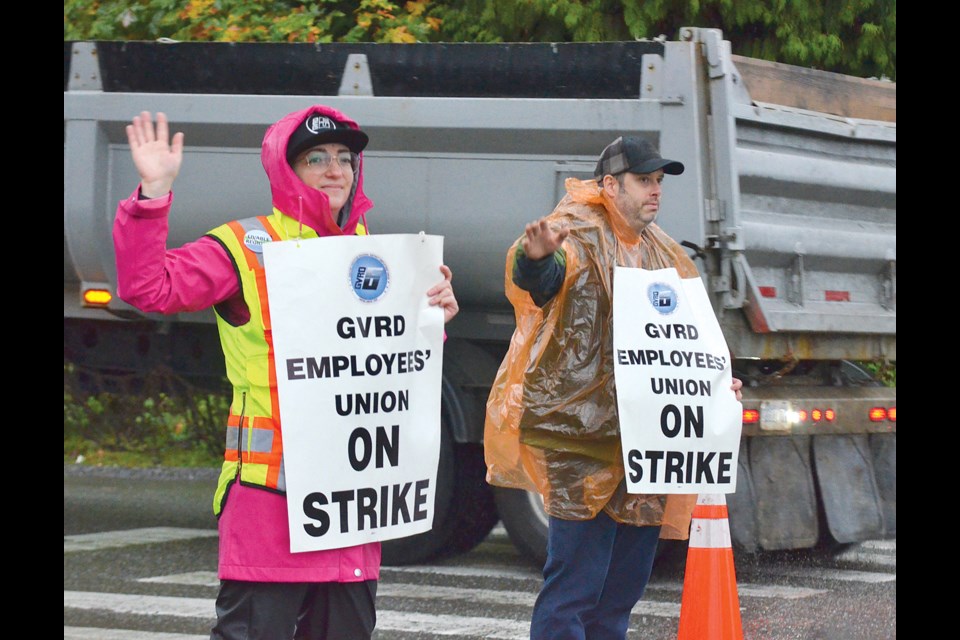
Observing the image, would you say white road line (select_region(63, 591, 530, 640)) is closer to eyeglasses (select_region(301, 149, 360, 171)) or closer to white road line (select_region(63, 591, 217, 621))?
white road line (select_region(63, 591, 217, 621))

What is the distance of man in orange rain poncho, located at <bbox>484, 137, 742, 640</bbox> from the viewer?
15.2ft

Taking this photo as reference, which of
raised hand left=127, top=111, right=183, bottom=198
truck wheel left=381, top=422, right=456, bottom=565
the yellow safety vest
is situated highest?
raised hand left=127, top=111, right=183, bottom=198

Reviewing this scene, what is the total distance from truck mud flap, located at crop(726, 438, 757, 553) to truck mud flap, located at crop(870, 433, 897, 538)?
2.86 feet

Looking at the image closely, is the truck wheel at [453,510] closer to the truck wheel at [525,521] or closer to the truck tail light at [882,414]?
the truck wheel at [525,521]

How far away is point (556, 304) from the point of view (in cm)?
471

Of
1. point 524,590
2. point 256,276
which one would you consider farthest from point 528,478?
point 524,590

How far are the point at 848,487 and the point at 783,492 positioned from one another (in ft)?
1.43

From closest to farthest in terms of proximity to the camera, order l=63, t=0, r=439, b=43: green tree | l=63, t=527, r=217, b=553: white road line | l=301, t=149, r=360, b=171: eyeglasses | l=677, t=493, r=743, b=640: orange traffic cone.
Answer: l=301, t=149, r=360, b=171: eyeglasses → l=677, t=493, r=743, b=640: orange traffic cone → l=63, t=527, r=217, b=553: white road line → l=63, t=0, r=439, b=43: green tree

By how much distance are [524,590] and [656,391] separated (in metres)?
2.99

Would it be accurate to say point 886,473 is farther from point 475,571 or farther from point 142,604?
point 142,604

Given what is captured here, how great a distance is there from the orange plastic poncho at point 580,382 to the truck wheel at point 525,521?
2.93m

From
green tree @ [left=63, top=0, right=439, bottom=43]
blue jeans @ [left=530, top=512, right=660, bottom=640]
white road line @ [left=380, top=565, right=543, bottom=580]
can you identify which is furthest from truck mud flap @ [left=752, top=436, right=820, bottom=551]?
green tree @ [left=63, top=0, right=439, bottom=43]

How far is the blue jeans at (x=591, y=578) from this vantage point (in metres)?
4.59

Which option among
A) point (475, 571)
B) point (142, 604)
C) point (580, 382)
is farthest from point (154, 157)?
point (475, 571)
